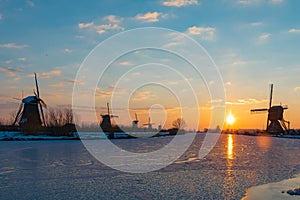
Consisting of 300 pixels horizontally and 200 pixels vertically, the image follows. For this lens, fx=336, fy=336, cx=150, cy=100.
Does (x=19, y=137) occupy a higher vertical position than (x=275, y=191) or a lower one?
higher

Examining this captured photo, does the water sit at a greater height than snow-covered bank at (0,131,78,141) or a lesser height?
lesser

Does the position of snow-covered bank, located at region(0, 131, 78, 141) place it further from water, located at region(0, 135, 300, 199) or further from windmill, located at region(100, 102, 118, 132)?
water, located at region(0, 135, 300, 199)

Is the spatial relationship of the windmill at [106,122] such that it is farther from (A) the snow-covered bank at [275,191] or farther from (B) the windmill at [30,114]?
(A) the snow-covered bank at [275,191]

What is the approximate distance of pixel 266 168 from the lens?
10.4 meters

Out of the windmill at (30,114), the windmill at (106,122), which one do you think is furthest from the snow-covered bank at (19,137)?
the windmill at (106,122)

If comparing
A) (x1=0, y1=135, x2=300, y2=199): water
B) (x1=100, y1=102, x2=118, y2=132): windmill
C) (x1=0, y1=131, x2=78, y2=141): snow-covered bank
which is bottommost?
(x1=0, y1=135, x2=300, y2=199): water

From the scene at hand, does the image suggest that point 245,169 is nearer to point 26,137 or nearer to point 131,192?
point 131,192

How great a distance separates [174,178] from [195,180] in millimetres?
565

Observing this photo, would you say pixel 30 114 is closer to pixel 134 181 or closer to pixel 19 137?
pixel 19 137

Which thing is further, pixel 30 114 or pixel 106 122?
pixel 106 122

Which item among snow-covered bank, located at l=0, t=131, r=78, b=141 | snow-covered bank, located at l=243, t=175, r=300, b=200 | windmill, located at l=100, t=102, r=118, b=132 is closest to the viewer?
snow-covered bank, located at l=243, t=175, r=300, b=200

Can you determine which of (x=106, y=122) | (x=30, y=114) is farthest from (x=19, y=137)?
(x=106, y=122)

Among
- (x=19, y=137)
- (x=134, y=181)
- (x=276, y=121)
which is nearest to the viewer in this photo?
(x=134, y=181)

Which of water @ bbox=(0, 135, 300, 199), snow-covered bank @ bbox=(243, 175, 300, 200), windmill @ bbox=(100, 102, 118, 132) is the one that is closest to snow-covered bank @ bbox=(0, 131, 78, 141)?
windmill @ bbox=(100, 102, 118, 132)
